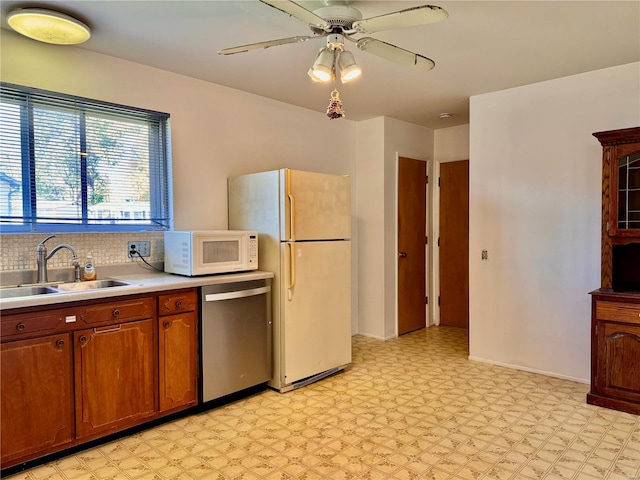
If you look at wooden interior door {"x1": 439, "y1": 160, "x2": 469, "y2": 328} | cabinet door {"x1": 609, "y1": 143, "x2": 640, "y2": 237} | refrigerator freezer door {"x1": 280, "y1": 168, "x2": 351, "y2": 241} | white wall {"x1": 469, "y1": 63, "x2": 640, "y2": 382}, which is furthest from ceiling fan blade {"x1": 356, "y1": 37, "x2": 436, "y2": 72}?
wooden interior door {"x1": 439, "y1": 160, "x2": 469, "y2": 328}

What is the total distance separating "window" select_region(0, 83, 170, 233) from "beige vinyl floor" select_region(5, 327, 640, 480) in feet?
4.78

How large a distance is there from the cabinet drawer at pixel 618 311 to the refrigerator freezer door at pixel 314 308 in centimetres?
190

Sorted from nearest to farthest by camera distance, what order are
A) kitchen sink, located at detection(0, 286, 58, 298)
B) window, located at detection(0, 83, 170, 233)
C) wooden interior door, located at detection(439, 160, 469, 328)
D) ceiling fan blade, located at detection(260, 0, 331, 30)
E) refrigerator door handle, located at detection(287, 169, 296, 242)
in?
ceiling fan blade, located at detection(260, 0, 331, 30) < kitchen sink, located at detection(0, 286, 58, 298) < window, located at detection(0, 83, 170, 233) < refrigerator door handle, located at detection(287, 169, 296, 242) < wooden interior door, located at detection(439, 160, 469, 328)

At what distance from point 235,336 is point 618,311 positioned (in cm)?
266

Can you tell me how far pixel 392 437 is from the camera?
102 inches

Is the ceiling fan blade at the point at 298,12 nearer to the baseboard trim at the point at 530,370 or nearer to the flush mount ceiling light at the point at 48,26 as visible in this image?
the flush mount ceiling light at the point at 48,26

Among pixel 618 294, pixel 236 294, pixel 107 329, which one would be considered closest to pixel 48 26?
pixel 107 329

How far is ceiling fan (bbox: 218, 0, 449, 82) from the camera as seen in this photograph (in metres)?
1.88

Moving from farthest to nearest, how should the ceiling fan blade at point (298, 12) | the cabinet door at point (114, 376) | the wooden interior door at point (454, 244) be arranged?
the wooden interior door at point (454, 244), the cabinet door at point (114, 376), the ceiling fan blade at point (298, 12)

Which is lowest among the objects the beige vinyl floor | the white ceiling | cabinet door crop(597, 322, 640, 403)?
the beige vinyl floor

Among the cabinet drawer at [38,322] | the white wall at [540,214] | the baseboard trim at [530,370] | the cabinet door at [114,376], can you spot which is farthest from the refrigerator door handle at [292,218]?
the baseboard trim at [530,370]

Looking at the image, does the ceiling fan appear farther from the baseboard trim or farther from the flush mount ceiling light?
the baseboard trim

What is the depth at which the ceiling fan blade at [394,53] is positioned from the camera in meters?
2.18

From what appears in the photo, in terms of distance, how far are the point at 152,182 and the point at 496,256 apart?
9.90ft
